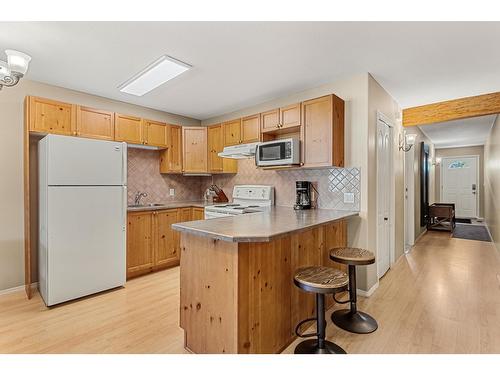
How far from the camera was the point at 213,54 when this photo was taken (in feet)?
8.03

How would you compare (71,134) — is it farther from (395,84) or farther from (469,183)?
(469,183)

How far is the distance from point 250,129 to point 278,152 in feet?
2.44

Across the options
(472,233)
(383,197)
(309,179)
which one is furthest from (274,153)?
(472,233)

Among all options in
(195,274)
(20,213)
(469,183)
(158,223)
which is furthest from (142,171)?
(469,183)

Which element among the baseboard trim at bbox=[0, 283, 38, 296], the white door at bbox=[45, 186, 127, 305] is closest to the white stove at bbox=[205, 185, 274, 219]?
the white door at bbox=[45, 186, 127, 305]

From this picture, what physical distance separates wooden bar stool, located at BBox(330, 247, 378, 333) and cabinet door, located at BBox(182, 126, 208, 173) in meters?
2.76

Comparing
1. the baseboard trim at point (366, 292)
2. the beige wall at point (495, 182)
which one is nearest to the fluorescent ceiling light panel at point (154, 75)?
the baseboard trim at point (366, 292)

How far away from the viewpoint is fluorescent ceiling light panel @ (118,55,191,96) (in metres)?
2.61

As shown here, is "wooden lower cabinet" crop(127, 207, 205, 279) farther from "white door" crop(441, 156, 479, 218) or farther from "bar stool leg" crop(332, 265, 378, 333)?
"white door" crop(441, 156, 479, 218)

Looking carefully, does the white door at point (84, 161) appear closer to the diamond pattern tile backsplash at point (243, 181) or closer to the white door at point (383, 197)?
the diamond pattern tile backsplash at point (243, 181)

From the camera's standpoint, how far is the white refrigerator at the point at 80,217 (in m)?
2.64

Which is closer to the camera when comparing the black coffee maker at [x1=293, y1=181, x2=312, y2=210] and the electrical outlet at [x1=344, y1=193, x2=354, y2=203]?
the electrical outlet at [x1=344, y1=193, x2=354, y2=203]

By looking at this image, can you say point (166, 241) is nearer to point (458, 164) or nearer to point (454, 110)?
point (454, 110)

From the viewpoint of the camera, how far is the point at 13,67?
2109 millimetres
